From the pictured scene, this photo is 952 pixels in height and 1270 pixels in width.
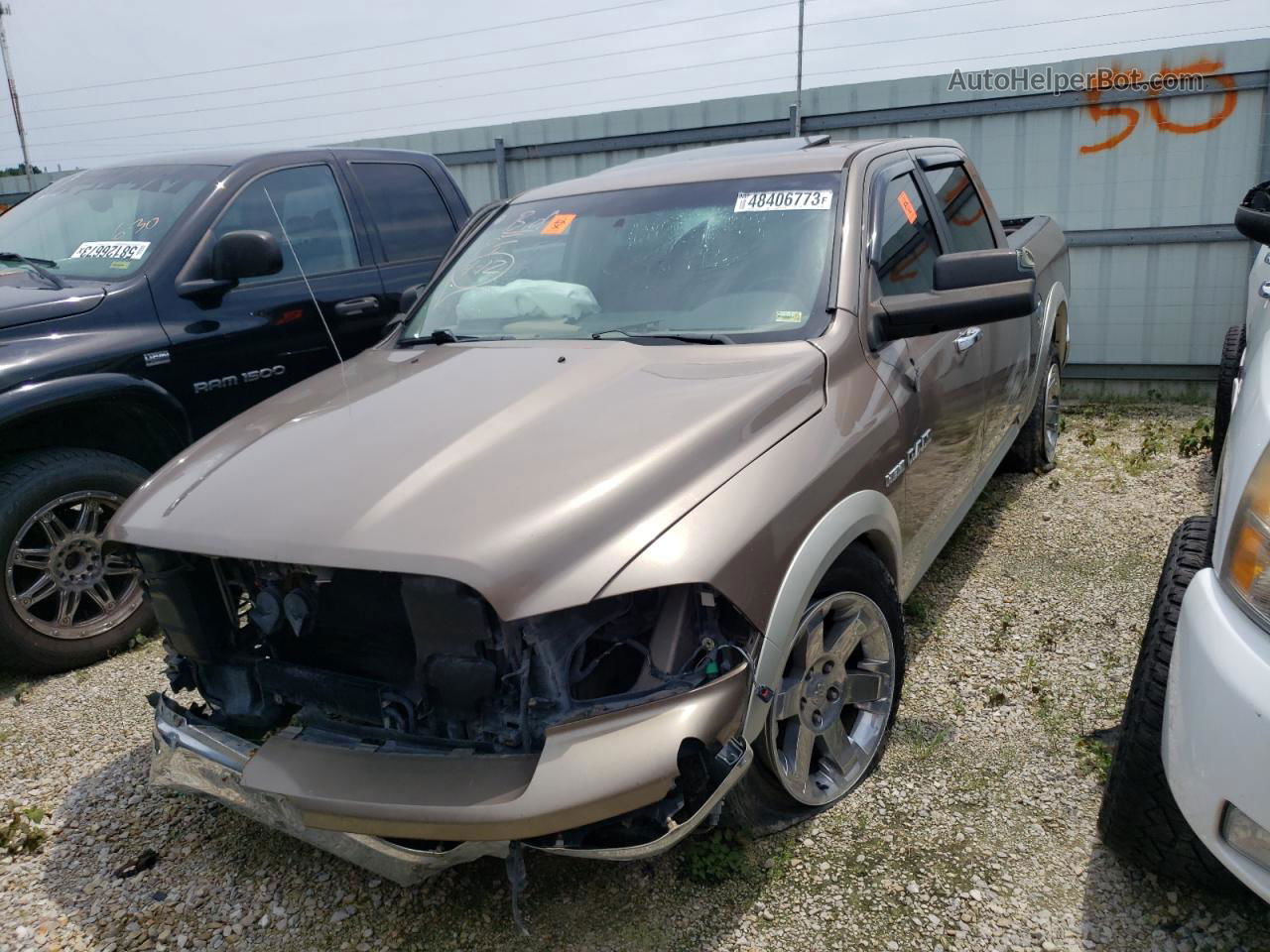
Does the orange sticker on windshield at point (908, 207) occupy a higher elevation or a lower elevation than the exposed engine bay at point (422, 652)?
higher

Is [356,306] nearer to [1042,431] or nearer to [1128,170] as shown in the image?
[1042,431]

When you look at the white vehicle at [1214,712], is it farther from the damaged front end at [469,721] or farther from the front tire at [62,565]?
the front tire at [62,565]

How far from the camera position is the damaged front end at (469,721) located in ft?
6.46

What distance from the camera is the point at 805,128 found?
8.13 metres

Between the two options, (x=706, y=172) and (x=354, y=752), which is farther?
(x=706, y=172)

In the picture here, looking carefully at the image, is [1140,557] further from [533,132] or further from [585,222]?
[533,132]

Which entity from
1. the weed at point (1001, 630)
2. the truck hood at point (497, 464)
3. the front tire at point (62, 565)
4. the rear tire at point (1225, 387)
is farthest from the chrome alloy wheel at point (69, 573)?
the rear tire at point (1225, 387)

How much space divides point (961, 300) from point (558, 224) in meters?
1.46

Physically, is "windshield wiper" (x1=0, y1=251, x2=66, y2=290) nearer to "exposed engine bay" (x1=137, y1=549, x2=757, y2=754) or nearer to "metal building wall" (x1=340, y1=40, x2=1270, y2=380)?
"exposed engine bay" (x1=137, y1=549, x2=757, y2=754)

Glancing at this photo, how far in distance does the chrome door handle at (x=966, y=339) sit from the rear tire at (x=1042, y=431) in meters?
1.63

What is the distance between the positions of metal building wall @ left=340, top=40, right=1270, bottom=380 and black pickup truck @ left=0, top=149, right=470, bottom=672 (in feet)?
15.1

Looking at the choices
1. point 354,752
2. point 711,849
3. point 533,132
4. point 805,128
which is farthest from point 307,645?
point 533,132

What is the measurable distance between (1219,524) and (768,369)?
1.11 metres

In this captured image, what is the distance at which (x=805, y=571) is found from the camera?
229 cm
